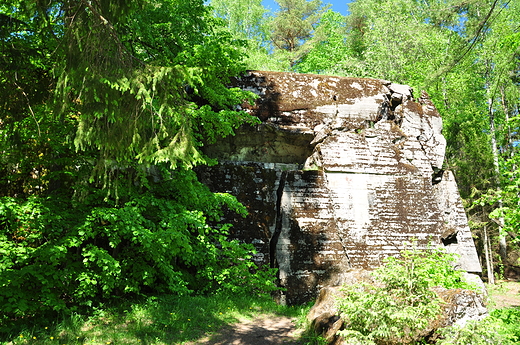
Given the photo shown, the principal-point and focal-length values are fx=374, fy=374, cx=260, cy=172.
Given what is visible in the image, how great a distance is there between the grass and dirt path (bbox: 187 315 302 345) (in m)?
0.17

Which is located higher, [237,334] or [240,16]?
[240,16]

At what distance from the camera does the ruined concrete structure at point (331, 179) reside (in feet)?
27.3

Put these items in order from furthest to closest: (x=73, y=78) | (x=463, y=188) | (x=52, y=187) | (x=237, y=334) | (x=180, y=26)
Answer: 1. (x=463, y=188)
2. (x=180, y=26)
3. (x=52, y=187)
4. (x=237, y=334)
5. (x=73, y=78)

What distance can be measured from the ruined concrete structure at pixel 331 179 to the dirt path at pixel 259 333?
1737 mm

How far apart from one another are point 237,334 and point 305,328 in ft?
3.45

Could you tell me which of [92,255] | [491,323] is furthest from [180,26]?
[491,323]

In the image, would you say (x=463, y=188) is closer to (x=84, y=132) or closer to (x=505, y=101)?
(x=505, y=101)

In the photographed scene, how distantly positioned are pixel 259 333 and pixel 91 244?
2.84 metres

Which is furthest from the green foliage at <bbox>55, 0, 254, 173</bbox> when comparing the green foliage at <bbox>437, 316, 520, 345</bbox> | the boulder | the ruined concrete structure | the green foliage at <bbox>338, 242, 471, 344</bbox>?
the ruined concrete structure

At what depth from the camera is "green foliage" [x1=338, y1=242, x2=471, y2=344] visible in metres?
4.24

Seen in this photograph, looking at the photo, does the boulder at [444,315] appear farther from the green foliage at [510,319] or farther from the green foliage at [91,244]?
the green foliage at [91,244]

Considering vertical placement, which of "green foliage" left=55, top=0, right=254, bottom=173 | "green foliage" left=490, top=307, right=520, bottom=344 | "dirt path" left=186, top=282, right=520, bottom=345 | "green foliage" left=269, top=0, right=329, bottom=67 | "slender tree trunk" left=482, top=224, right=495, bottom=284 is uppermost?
"green foliage" left=269, top=0, right=329, bottom=67

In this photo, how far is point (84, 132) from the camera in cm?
462

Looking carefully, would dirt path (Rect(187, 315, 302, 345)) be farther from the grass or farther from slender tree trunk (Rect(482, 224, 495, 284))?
slender tree trunk (Rect(482, 224, 495, 284))
